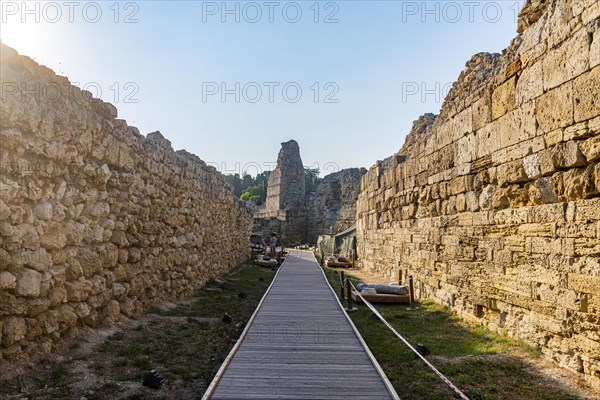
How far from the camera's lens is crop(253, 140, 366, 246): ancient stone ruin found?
102 ft

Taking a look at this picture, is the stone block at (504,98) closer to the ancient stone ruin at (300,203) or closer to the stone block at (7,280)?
the stone block at (7,280)

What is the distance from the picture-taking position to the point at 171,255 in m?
8.49

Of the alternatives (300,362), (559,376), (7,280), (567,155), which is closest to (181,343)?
(300,362)

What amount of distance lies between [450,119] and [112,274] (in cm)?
642

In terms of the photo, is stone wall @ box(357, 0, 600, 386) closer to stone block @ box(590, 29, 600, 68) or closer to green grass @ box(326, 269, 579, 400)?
stone block @ box(590, 29, 600, 68)

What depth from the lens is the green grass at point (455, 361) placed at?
419 cm

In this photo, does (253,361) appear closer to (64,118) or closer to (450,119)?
→ (64,118)

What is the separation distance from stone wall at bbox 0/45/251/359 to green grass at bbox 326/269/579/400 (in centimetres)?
365

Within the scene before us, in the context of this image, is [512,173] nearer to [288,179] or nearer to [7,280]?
[7,280]

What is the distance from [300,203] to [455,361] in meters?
31.3

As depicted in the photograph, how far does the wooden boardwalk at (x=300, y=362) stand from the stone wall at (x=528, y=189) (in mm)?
2164

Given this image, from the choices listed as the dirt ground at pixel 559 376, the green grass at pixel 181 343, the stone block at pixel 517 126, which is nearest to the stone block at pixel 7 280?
the green grass at pixel 181 343

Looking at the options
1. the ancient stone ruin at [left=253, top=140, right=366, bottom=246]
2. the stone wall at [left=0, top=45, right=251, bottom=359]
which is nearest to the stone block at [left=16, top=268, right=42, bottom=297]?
the stone wall at [left=0, top=45, right=251, bottom=359]

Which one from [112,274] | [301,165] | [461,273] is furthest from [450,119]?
[301,165]
